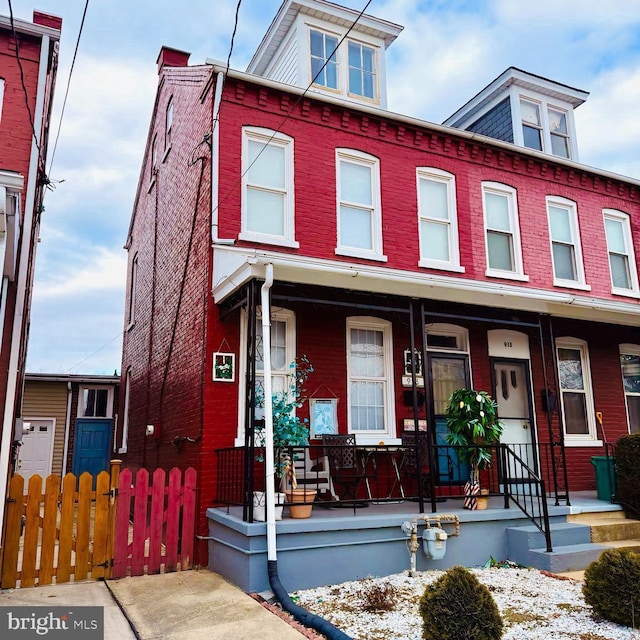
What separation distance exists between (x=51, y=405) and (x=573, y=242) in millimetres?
14399

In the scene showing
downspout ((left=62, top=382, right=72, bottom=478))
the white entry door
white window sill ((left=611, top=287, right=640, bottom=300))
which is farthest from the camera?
downspout ((left=62, top=382, right=72, bottom=478))

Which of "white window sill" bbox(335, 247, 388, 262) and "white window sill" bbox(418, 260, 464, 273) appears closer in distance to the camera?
"white window sill" bbox(335, 247, 388, 262)

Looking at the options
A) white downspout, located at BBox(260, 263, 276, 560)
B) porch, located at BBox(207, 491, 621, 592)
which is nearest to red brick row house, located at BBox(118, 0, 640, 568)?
white downspout, located at BBox(260, 263, 276, 560)

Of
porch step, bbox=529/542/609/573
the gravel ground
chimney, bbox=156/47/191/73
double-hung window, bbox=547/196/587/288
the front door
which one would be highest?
chimney, bbox=156/47/191/73

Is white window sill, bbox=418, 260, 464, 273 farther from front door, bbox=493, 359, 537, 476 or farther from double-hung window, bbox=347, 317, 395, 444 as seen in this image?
front door, bbox=493, 359, 537, 476

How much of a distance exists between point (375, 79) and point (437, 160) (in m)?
2.32

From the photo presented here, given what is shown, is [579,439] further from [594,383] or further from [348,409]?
[348,409]

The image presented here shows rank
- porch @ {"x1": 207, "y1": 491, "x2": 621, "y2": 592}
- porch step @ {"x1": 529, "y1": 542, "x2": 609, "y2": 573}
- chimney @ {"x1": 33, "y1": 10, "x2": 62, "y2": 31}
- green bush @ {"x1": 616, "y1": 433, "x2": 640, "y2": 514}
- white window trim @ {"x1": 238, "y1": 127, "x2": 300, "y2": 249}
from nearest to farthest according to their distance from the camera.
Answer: porch @ {"x1": 207, "y1": 491, "x2": 621, "y2": 592}, porch step @ {"x1": 529, "y1": 542, "x2": 609, "y2": 573}, green bush @ {"x1": 616, "y1": 433, "x2": 640, "y2": 514}, white window trim @ {"x1": 238, "y1": 127, "x2": 300, "y2": 249}, chimney @ {"x1": 33, "y1": 10, "x2": 62, "y2": 31}

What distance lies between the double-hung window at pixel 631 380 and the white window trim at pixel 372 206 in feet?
18.3

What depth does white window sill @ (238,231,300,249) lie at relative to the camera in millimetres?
8552

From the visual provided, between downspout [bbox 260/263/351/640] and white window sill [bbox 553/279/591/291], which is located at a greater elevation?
white window sill [bbox 553/279/591/291]

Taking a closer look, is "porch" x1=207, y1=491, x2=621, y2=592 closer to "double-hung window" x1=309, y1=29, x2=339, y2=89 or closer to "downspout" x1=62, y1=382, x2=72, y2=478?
"double-hung window" x1=309, y1=29, x2=339, y2=89

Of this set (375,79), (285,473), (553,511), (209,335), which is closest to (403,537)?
(285,473)

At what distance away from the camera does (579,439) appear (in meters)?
10.7
